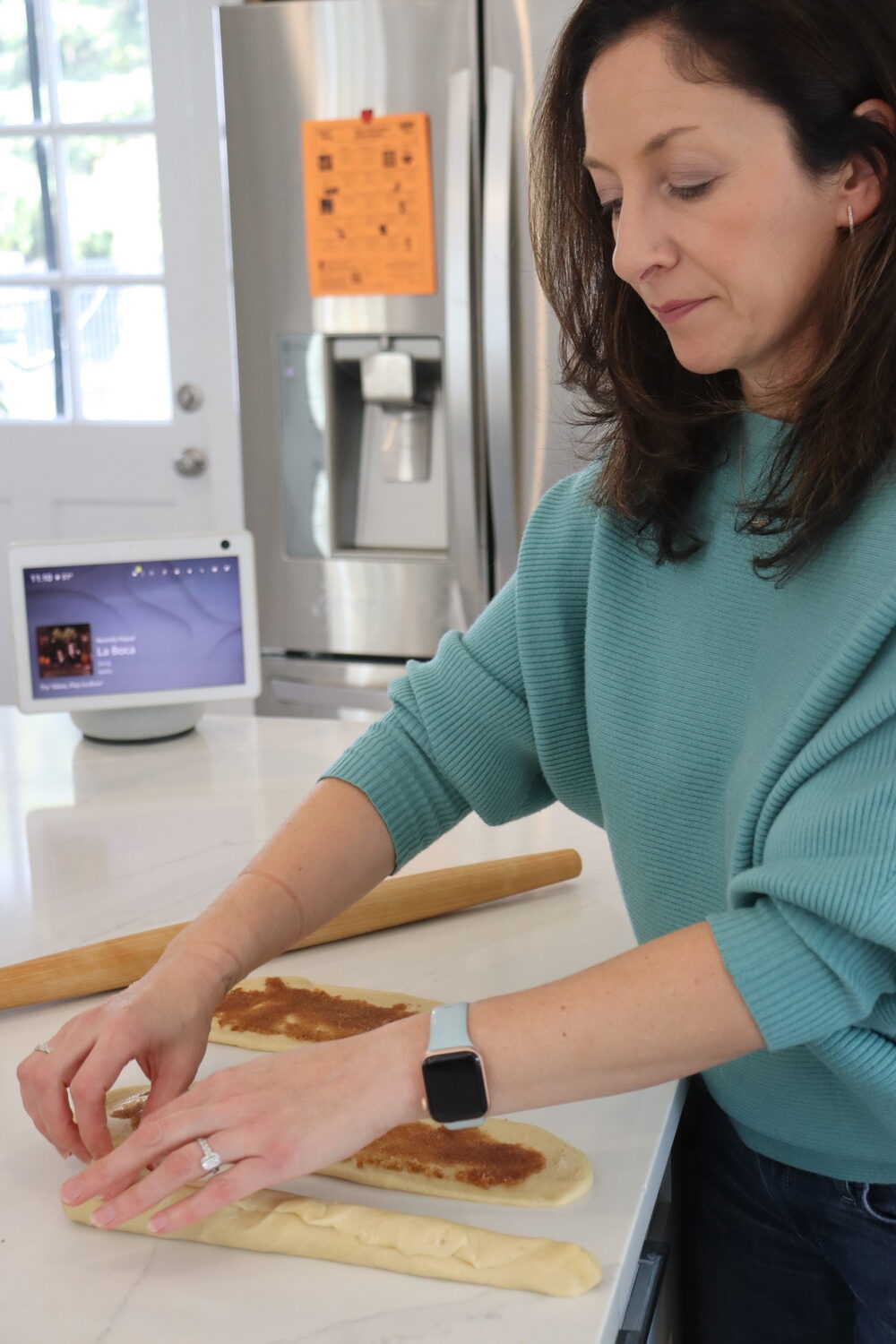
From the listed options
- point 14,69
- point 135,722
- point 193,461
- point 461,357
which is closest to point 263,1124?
point 135,722

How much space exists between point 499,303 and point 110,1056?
1.79 m

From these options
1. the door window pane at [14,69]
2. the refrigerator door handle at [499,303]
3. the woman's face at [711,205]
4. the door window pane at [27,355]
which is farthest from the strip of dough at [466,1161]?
the door window pane at [14,69]

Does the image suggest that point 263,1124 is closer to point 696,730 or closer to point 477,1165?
point 477,1165

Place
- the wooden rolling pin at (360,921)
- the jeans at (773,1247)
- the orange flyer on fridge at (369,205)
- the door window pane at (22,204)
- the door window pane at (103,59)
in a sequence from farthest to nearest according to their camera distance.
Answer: the door window pane at (22,204) → the door window pane at (103,59) → the orange flyer on fridge at (369,205) → the wooden rolling pin at (360,921) → the jeans at (773,1247)

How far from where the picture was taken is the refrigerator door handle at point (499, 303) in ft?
7.64

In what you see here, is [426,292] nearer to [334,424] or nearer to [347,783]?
[334,424]

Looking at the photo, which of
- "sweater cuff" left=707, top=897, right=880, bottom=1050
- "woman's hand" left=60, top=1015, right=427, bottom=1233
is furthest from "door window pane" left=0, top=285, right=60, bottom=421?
"sweater cuff" left=707, top=897, right=880, bottom=1050

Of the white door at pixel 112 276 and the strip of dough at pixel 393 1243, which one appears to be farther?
the white door at pixel 112 276

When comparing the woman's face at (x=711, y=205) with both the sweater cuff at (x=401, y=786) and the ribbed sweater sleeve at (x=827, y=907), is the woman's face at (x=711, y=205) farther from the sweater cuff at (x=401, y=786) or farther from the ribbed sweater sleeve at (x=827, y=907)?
the sweater cuff at (x=401, y=786)

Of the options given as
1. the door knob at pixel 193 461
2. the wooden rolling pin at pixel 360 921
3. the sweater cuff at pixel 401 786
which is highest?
the door knob at pixel 193 461

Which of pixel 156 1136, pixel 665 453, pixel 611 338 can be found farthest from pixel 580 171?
pixel 156 1136

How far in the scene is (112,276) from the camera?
308 centimetres

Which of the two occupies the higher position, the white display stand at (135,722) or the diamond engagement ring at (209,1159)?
the diamond engagement ring at (209,1159)

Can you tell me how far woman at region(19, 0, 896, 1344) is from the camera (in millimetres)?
787
